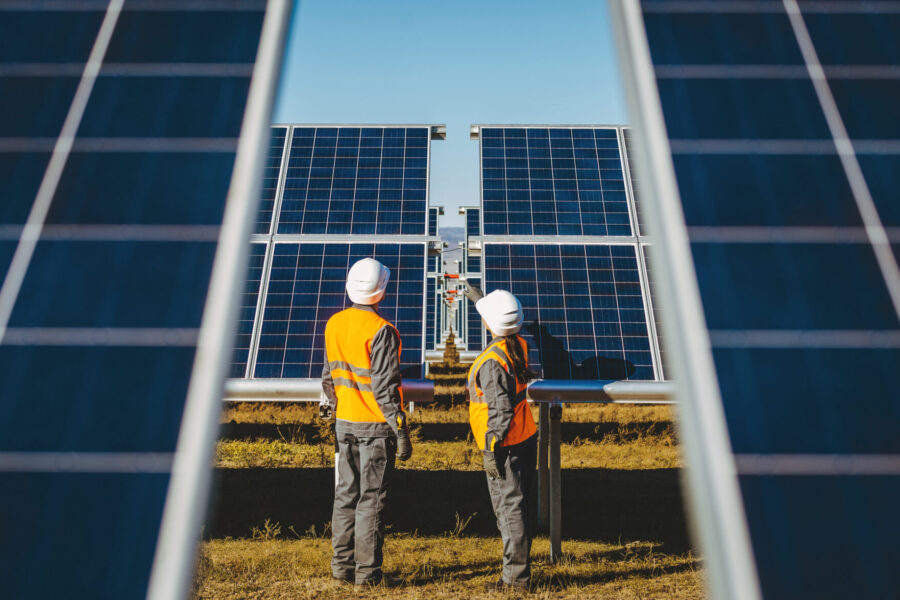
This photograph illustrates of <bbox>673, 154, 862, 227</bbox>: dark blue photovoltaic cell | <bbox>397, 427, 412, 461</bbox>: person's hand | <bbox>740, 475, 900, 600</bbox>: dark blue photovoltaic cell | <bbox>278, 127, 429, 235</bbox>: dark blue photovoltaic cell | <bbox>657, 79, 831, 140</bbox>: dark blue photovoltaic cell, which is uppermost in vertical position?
<bbox>278, 127, 429, 235</bbox>: dark blue photovoltaic cell

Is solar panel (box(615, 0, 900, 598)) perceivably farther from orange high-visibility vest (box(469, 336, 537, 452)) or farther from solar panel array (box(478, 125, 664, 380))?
solar panel array (box(478, 125, 664, 380))

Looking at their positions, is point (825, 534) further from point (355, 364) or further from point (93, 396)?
point (355, 364)

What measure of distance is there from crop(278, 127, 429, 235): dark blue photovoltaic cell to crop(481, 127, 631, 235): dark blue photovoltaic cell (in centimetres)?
128

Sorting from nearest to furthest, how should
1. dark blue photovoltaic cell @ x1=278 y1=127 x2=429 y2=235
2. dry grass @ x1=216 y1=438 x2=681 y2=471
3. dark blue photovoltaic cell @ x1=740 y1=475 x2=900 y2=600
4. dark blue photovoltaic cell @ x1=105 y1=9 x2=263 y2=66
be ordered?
dark blue photovoltaic cell @ x1=740 y1=475 x2=900 y2=600 < dark blue photovoltaic cell @ x1=105 y1=9 x2=263 y2=66 < dry grass @ x1=216 y1=438 x2=681 y2=471 < dark blue photovoltaic cell @ x1=278 y1=127 x2=429 y2=235

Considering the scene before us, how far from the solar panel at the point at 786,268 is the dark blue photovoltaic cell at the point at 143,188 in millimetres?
1747

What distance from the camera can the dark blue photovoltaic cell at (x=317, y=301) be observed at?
6.68m

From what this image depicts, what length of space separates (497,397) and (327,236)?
16.1 ft

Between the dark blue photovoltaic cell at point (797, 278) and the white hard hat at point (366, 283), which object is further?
the white hard hat at point (366, 283)

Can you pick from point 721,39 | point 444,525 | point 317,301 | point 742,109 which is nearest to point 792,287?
point 742,109

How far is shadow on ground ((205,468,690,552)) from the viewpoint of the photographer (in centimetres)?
→ 559

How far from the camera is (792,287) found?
1812mm

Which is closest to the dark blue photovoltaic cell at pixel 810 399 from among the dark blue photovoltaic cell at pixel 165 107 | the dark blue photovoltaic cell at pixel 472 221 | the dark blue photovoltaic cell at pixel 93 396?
the dark blue photovoltaic cell at pixel 93 396

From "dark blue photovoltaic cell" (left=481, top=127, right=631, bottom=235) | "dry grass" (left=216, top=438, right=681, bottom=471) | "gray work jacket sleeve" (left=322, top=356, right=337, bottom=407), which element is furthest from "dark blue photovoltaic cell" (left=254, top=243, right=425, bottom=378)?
"gray work jacket sleeve" (left=322, top=356, right=337, bottom=407)

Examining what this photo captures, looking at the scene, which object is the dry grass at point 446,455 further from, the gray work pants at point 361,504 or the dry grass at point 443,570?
the gray work pants at point 361,504
